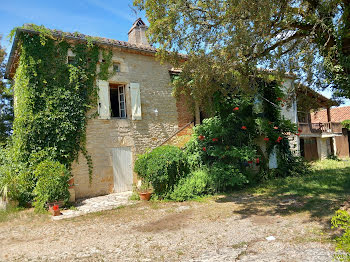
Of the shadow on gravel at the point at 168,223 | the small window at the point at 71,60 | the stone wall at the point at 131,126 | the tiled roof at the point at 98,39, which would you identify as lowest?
the shadow on gravel at the point at 168,223

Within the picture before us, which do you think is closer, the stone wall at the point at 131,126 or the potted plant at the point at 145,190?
the potted plant at the point at 145,190

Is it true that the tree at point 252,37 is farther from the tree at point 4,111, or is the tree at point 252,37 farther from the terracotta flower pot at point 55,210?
the tree at point 4,111

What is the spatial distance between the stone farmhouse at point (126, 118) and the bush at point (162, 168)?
1.61m

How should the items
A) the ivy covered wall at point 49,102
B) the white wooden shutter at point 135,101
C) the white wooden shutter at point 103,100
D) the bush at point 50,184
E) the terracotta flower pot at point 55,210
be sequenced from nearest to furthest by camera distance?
the terracotta flower pot at point 55,210, the bush at point 50,184, the ivy covered wall at point 49,102, the white wooden shutter at point 103,100, the white wooden shutter at point 135,101

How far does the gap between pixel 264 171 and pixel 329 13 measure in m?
6.78

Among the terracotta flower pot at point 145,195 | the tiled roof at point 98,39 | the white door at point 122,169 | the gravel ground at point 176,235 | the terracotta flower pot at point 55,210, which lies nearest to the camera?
the gravel ground at point 176,235

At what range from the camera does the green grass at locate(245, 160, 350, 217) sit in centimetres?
648

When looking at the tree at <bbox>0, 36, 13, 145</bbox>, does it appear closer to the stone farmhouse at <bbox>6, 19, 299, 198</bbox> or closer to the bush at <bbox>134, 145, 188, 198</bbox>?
the stone farmhouse at <bbox>6, 19, 299, 198</bbox>

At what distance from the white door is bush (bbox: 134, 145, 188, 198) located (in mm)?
1503

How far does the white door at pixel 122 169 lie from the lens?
9.93 metres

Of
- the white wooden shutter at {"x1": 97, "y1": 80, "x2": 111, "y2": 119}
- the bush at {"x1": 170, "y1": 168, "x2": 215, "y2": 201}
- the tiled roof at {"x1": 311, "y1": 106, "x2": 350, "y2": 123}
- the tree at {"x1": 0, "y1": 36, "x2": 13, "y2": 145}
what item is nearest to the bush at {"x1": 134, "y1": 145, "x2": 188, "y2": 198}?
the bush at {"x1": 170, "y1": 168, "x2": 215, "y2": 201}

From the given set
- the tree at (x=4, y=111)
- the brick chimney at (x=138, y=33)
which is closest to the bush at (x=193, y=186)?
the brick chimney at (x=138, y=33)

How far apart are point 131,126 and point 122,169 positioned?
1701 mm

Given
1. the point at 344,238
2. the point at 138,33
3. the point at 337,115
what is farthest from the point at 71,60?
the point at 337,115
